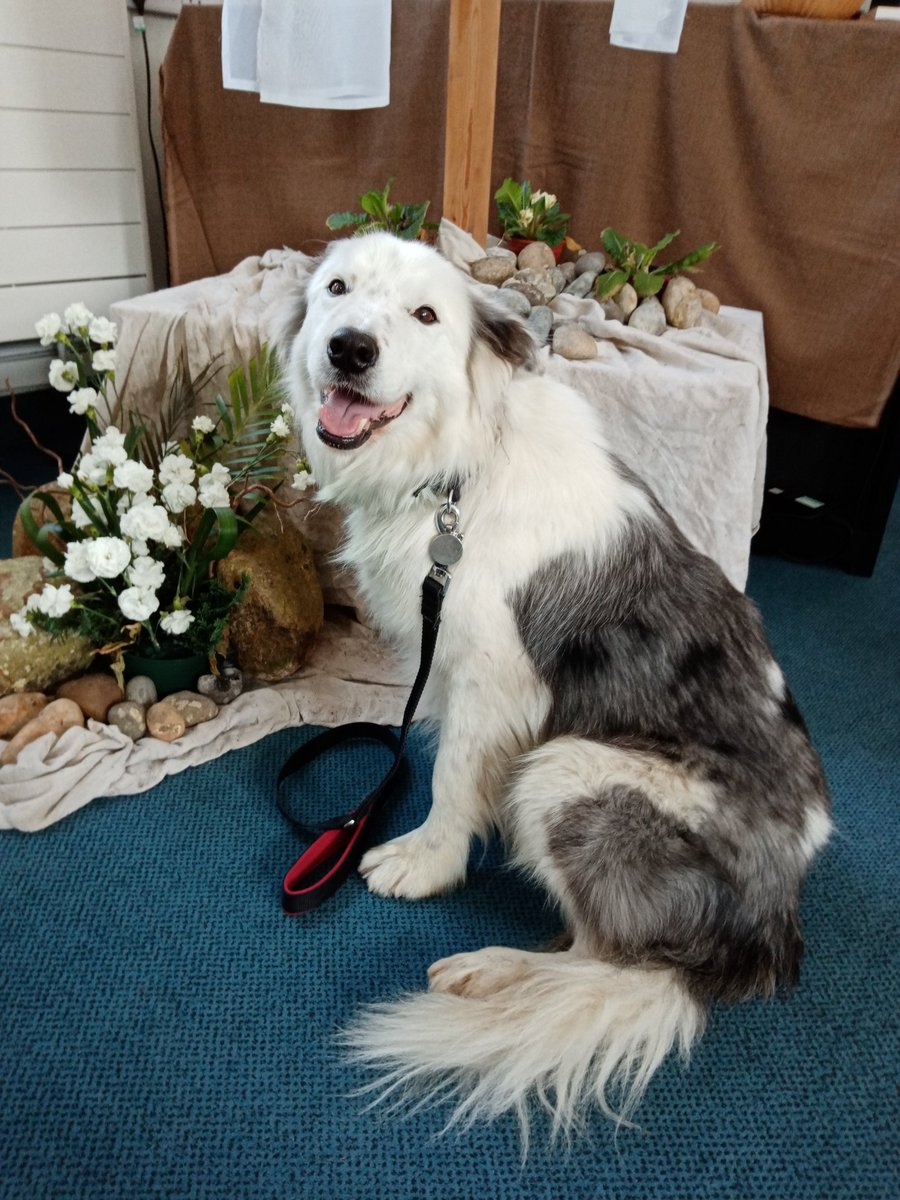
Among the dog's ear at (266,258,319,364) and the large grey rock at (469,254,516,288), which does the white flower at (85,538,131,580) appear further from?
the large grey rock at (469,254,516,288)

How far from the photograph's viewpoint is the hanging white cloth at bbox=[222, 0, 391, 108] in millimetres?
2279

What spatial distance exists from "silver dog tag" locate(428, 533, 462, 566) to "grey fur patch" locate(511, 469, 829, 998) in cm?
15

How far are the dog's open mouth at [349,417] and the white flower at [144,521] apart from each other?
60 cm

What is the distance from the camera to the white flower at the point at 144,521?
6.13 feet

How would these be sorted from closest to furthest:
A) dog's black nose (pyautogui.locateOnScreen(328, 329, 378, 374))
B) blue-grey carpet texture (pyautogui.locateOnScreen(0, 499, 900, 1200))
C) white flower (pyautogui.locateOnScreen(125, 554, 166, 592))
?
1. blue-grey carpet texture (pyautogui.locateOnScreen(0, 499, 900, 1200))
2. dog's black nose (pyautogui.locateOnScreen(328, 329, 378, 374))
3. white flower (pyautogui.locateOnScreen(125, 554, 166, 592))

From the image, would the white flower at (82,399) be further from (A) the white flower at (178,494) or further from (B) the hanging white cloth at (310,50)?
(B) the hanging white cloth at (310,50)

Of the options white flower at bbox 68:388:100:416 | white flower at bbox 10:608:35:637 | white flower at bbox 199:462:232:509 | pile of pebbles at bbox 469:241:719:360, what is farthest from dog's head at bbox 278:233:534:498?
white flower at bbox 10:608:35:637

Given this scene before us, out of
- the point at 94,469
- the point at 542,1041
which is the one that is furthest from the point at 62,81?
the point at 542,1041

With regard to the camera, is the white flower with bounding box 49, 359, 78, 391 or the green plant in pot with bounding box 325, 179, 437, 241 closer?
the white flower with bounding box 49, 359, 78, 391

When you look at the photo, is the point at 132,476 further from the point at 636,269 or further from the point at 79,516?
the point at 636,269

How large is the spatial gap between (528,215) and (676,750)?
78.4 inches

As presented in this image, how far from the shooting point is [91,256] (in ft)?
10.4

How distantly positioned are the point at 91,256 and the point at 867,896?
3379 mm

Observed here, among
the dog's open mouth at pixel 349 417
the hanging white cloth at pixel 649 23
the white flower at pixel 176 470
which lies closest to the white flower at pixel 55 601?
the white flower at pixel 176 470
